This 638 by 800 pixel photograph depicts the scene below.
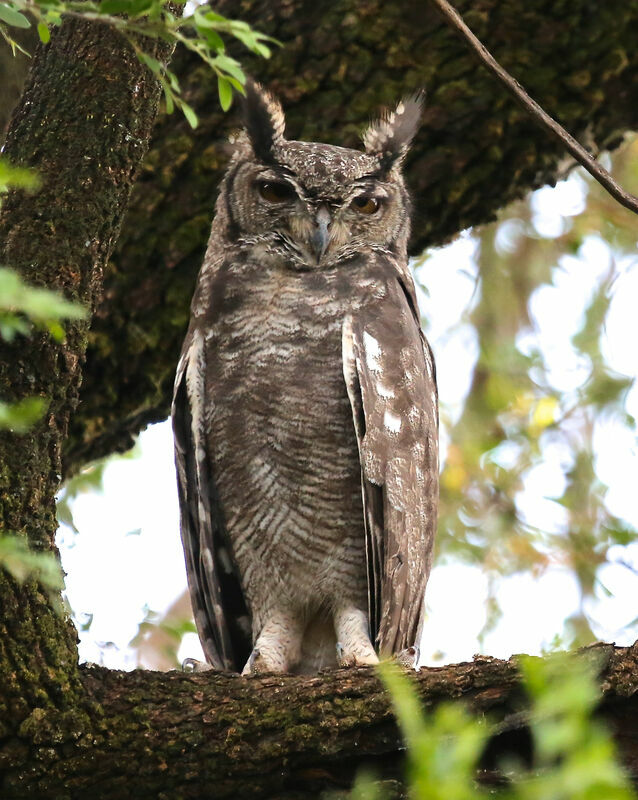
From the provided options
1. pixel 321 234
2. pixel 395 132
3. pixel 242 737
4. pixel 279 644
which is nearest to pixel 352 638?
pixel 279 644

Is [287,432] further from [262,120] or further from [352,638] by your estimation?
[262,120]

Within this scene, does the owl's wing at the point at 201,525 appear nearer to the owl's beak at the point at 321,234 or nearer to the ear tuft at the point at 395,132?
the owl's beak at the point at 321,234

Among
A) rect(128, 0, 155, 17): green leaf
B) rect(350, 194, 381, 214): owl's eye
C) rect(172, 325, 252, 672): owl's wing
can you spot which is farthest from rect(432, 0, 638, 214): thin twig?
rect(172, 325, 252, 672): owl's wing

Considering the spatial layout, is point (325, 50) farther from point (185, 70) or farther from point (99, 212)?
point (99, 212)

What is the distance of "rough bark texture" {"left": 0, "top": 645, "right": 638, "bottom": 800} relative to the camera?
2.29m

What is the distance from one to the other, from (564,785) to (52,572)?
75cm

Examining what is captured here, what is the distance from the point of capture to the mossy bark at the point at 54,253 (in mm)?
2297

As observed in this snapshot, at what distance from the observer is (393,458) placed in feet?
11.4

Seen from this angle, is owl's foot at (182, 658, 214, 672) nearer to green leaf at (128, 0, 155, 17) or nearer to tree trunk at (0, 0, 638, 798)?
tree trunk at (0, 0, 638, 798)

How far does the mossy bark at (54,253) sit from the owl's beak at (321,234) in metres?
1.03

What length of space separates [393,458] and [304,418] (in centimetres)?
30

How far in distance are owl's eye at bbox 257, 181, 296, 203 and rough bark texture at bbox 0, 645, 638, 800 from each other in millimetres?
1995

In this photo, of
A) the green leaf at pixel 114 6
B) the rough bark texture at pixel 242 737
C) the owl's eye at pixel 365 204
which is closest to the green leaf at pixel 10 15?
the green leaf at pixel 114 6

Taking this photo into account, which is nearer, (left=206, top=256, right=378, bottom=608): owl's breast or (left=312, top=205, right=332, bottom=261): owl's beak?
(left=206, top=256, right=378, bottom=608): owl's breast
